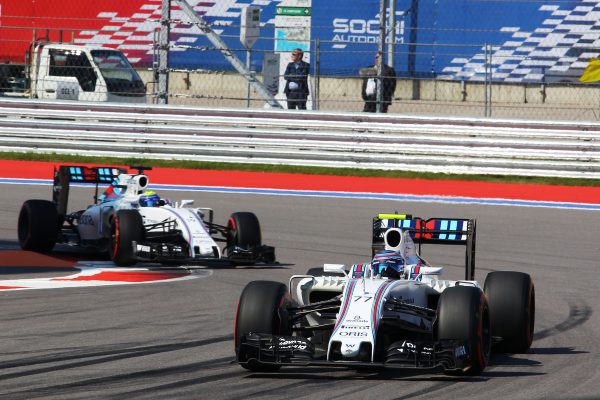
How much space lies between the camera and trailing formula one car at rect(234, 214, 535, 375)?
25.0ft

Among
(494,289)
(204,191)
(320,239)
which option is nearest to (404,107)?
(204,191)

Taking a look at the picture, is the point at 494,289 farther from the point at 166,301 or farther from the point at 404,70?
the point at 404,70

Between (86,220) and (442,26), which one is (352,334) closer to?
(86,220)

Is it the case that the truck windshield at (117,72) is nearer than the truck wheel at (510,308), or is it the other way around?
the truck wheel at (510,308)

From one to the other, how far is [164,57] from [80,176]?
8903 millimetres

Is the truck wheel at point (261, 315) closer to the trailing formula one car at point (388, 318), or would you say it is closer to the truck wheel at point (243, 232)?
the trailing formula one car at point (388, 318)

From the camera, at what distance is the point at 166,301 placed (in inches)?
430

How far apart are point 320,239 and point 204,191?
5.20m

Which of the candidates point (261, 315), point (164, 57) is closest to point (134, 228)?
point (261, 315)

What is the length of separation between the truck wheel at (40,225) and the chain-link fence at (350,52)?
27.4 ft

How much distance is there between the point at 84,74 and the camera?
29062 mm

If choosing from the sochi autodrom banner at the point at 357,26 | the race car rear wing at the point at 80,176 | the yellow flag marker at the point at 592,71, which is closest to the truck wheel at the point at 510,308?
the race car rear wing at the point at 80,176

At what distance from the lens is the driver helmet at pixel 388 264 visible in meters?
8.62

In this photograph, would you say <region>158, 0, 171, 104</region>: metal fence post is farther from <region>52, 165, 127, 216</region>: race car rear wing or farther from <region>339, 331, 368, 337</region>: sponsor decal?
<region>339, 331, 368, 337</region>: sponsor decal
